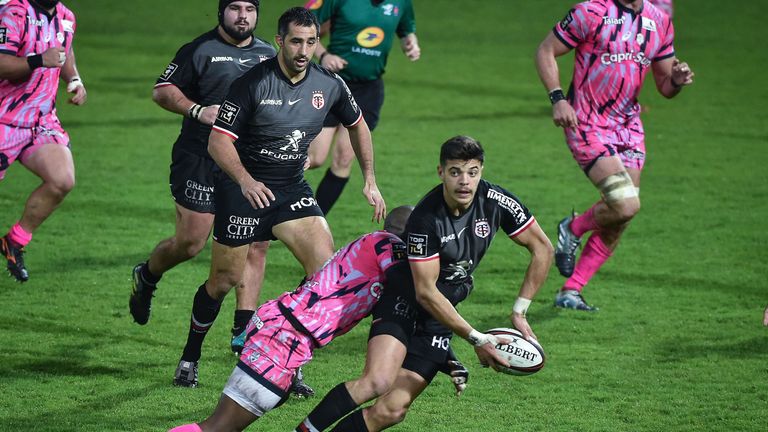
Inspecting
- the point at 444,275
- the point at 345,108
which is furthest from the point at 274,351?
the point at 345,108

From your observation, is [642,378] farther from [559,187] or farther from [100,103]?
[100,103]

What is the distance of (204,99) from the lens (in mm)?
7426

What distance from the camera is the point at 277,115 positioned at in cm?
661

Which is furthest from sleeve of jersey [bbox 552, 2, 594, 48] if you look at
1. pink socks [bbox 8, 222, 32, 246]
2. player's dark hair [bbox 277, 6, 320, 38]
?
pink socks [bbox 8, 222, 32, 246]

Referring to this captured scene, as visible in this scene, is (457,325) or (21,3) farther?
(21,3)

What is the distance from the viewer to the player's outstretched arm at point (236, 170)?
6.28 m

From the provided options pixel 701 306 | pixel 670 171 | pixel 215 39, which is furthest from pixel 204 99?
pixel 670 171

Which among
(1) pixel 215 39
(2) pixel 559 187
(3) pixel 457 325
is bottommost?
(2) pixel 559 187

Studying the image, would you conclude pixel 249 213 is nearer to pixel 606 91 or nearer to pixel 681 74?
pixel 606 91

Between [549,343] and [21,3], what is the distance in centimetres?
440

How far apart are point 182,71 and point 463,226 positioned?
2530mm

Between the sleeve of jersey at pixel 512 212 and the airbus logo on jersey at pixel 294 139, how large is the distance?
4.71 ft

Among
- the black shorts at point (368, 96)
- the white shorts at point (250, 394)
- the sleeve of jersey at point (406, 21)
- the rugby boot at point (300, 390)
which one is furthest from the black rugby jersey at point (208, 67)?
the sleeve of jersey at point (406, 21)

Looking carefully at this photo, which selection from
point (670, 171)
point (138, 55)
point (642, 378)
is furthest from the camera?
point (138, 55)
